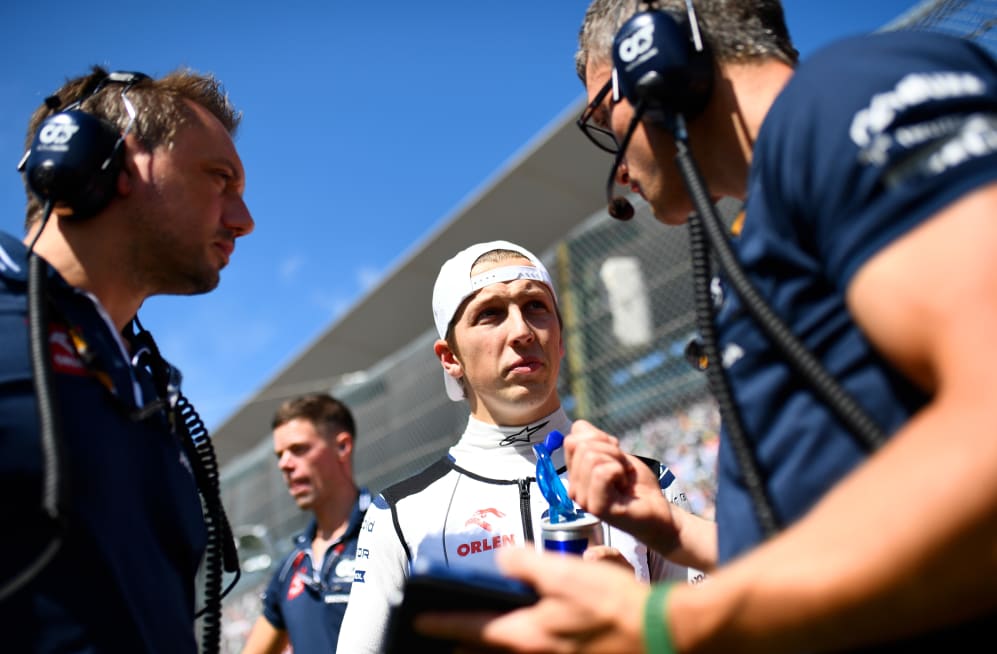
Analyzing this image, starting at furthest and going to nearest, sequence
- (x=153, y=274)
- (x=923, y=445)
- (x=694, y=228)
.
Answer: (x=153, y=274) → (x=694, y=228) → (x=923, y=445)

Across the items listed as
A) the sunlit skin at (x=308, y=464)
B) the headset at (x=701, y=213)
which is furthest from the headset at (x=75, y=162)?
the sunlit skin at (x=308, y=464)

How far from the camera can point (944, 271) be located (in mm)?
902

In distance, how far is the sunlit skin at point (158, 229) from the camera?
2.02 meters

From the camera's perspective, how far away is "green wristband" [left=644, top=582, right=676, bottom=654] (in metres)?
0.98

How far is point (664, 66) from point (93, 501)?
1351 millimetres

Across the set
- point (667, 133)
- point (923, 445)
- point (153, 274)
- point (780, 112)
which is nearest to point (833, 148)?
point (780, 112)

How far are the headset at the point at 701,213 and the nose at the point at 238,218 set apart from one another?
3.38 ft

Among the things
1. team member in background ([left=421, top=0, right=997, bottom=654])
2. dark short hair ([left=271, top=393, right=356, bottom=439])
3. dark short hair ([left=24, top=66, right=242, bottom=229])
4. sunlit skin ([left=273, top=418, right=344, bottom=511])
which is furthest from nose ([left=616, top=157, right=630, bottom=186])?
dark short hair ([left=271, top=393, right=356, bottom=439])

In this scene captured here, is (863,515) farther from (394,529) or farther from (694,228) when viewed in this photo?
(394,529)

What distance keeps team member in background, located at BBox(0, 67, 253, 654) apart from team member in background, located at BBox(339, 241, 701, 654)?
0.64 metres

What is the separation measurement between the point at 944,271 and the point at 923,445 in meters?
0.19

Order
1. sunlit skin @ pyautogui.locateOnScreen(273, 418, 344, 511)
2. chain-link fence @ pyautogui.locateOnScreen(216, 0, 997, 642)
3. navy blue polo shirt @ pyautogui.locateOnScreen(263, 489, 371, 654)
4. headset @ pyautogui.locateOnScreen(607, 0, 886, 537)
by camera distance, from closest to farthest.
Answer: headset @ pyautogui.locateOnScreen(607, 0, 886, 537) → navy blue polo shirt @ pyautogui.locateOnScreen(263, 489, 371, 654) → sunlit skin @ pyautogui.locateOnScreen(273, 418, 344, 511) → chain-link fence @ pyautogui.locateOnScreen(216, 0, 997, 642)

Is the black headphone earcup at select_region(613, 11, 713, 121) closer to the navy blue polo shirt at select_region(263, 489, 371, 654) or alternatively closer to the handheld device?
the handheld device

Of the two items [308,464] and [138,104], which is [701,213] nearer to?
[138,104]
